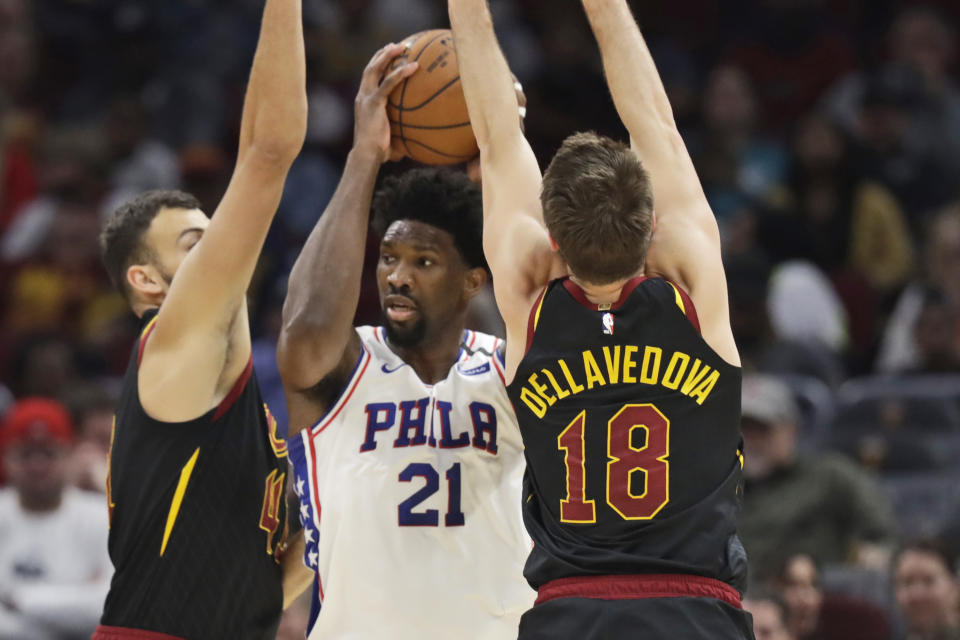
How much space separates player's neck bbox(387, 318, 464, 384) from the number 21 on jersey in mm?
1164

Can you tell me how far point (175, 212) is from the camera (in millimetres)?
5203

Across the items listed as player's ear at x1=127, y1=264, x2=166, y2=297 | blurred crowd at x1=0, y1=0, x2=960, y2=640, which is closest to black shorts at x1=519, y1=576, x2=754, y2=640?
player's ear at x1=127, y1=264, x2=166, y2=297

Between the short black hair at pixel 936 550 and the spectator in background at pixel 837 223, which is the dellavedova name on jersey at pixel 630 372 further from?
the spectator in background at pixel 837 223

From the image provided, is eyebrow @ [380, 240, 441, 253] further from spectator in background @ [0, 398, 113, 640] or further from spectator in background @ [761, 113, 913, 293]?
spectator in background @ [761, 113, 913, 293]

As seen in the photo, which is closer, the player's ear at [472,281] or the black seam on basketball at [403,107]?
the black seam on basketball at [403,107]

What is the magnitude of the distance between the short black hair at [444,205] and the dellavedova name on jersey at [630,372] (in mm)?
1152

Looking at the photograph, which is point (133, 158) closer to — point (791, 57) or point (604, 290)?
point (791, 57)

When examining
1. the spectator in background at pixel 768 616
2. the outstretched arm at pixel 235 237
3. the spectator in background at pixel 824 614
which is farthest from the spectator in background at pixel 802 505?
the outstretched arm at pixel 235 237

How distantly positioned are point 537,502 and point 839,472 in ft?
14.7

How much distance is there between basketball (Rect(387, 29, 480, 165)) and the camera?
5.08 meters

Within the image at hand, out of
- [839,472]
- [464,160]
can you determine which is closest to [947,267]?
[839,472]

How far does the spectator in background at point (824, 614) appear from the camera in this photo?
24.4ft

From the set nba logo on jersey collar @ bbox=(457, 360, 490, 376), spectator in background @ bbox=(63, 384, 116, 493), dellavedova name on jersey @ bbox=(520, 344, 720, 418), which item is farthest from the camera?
spectator in background @ bbox=(63, 384, 116, 493)

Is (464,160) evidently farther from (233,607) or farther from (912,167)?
(912,167)
